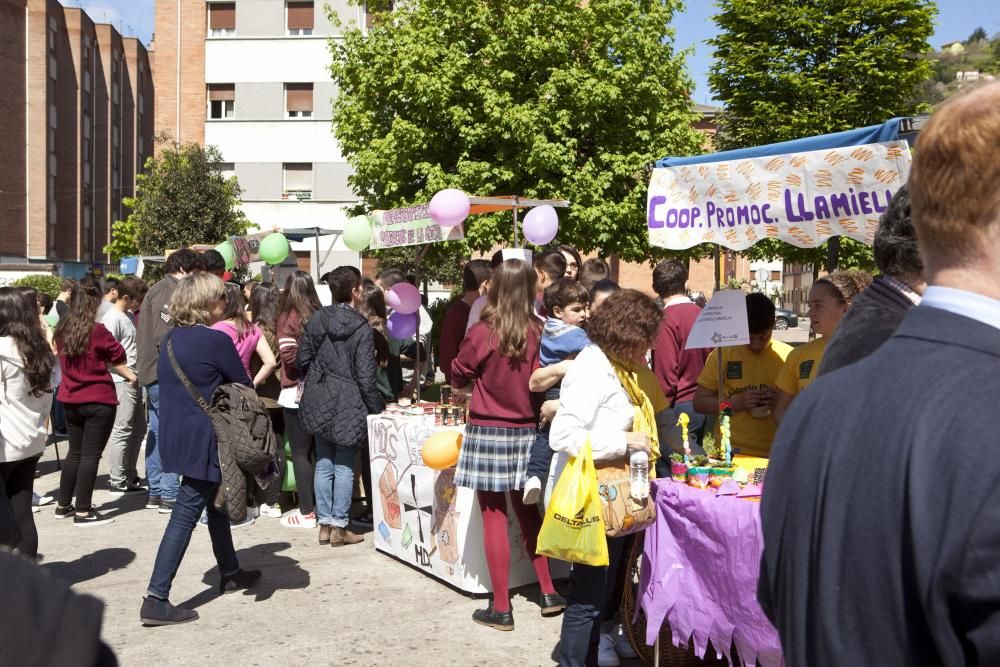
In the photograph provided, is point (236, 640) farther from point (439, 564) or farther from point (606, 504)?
point (606, 504)

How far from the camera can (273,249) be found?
11.4 metres

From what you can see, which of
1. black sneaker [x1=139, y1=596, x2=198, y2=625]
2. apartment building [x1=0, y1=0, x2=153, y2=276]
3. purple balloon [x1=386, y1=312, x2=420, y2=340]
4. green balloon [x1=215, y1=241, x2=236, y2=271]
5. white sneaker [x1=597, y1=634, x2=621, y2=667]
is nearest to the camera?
white sneaker [x1=597, y1=634, x2=621, y2=667]

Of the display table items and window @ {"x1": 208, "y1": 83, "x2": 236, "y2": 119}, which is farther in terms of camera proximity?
window @ {"x1": 208, "y1": 83, "x2": 236, "y2": 119}

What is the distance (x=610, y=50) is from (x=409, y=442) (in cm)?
1628

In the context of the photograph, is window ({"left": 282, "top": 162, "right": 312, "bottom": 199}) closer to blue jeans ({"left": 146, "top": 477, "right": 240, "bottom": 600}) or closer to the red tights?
blue jeans ({"left": 146, "top": 477, "right": 240, "bottom": 600})

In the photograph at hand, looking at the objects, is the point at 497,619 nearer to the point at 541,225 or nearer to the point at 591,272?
the point at 591,272

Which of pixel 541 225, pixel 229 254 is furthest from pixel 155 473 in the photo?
pixel 229 254

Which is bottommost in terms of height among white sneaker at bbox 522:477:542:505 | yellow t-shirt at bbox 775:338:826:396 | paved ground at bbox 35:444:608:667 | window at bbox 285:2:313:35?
paved ground at bbox 35:444:608:667

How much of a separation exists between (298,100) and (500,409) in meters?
31.7

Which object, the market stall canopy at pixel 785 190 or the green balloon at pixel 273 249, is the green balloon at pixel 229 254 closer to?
the green balloon at pixel 273 249

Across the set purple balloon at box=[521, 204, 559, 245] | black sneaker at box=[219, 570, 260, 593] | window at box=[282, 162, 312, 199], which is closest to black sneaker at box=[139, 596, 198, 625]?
black sneaker at box=[219, 570, 260, 593]

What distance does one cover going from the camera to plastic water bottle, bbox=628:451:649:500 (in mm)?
3988

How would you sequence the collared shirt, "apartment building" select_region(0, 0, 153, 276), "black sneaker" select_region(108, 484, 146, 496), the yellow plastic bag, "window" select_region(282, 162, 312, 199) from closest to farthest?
the collared shirt < the yellow plastic bag < "black sneaker" select_region(108, 484, 146, 496) < "window" select_region(282, 162, 312, 199) < "apartment building" select_region(0, 0, 153, 276)

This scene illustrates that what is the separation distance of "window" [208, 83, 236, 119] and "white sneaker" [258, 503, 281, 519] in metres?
29.9
